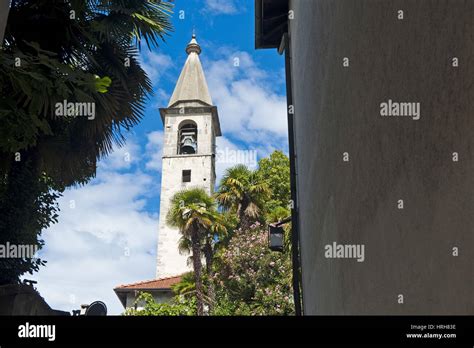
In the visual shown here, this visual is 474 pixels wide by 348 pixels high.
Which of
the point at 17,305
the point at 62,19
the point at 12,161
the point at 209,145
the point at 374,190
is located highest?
the point at 209,145

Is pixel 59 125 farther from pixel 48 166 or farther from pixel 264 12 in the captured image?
pixel 264 12

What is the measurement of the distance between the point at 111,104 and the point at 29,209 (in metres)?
2.25

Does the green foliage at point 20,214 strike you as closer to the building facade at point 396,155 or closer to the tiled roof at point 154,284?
the building facade at point 396,155

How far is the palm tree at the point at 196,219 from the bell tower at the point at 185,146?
10.8 m

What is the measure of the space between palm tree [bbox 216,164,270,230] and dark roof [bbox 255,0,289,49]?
13085 millimetres

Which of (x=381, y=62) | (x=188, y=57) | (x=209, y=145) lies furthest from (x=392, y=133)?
(x=188, y=57)

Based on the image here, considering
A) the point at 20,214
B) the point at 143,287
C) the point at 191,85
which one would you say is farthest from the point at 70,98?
the point at 191,85

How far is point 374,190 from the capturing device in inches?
149

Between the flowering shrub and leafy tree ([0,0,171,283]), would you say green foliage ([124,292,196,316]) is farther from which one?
leafy tree ([0,0,171,283])

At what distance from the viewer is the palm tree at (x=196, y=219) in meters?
23.0

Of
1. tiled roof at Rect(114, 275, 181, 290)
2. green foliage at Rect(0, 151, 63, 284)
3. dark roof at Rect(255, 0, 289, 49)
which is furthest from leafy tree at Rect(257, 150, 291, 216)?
green foliage at Rect(0, 151, 63, 284)

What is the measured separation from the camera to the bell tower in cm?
3456

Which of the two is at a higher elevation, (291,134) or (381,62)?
(291,134)

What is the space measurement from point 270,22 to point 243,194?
14.3 m
